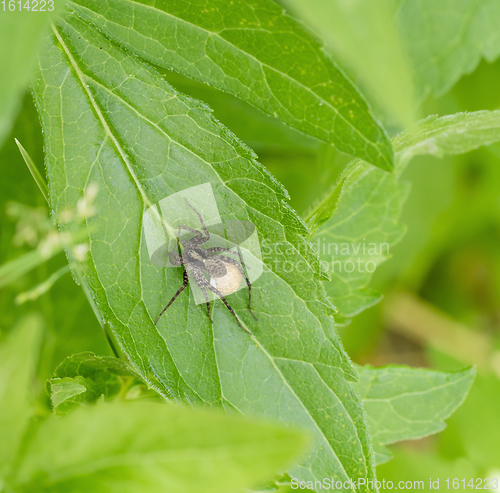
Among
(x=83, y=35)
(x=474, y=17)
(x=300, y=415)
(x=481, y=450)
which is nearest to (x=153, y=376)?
(x=300, y=415)

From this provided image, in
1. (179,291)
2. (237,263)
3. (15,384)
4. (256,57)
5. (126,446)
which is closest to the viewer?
(126,446)

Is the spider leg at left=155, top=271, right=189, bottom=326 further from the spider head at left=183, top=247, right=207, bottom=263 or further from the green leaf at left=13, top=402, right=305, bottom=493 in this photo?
the green leaf at left=13, top=402, right=305, bottom=493

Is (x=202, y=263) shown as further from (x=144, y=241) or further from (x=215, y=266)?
(x=144, y=241)

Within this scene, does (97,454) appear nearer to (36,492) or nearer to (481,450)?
(36,492)

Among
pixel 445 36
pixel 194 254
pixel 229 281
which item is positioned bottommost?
pixel 229 281

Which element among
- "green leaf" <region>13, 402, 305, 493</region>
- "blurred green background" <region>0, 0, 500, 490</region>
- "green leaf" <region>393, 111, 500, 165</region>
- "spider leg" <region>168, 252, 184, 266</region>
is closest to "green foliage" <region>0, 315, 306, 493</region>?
"green leaf" <region>13, 402, 305, 493</region>

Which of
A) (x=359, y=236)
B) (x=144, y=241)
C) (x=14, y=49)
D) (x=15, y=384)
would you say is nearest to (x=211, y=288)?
(x=144, y=241)

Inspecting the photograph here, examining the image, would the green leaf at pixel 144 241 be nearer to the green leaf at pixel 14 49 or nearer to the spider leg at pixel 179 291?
the spider leg at pixel 179 291
